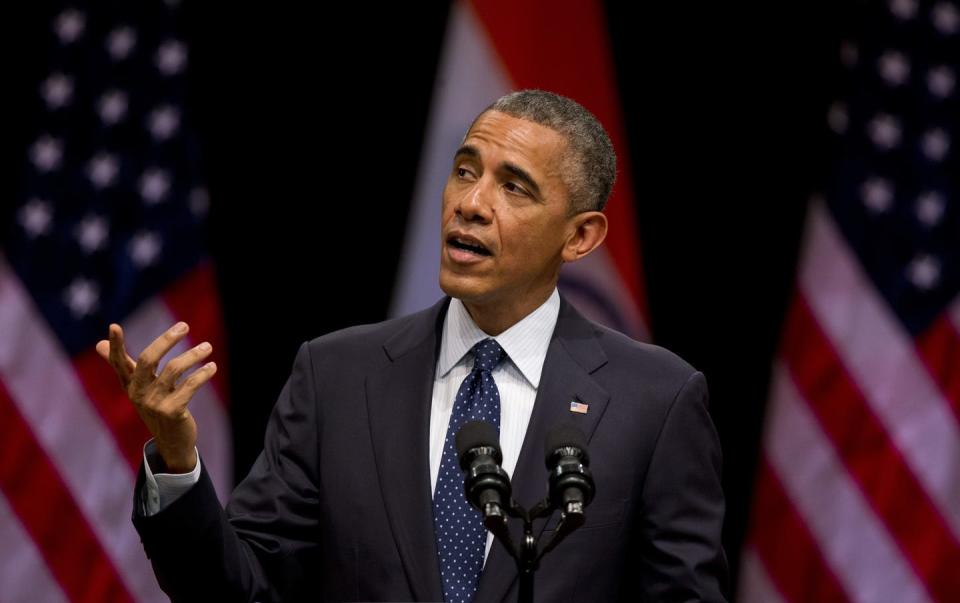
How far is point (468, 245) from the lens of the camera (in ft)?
6.96

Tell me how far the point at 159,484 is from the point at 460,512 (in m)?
0.51

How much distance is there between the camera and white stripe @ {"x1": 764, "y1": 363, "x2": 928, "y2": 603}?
3.51 metres

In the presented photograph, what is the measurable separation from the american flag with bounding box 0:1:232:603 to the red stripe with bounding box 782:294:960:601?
1.78m

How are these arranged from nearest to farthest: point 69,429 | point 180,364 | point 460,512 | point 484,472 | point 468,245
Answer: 1. point 484,472
2. point 180,364
3. point 460,512
4. point 468,245
5. point 69,429

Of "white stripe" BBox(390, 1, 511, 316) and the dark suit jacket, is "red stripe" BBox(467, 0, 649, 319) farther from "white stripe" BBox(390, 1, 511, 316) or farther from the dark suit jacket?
the dark suit jacket

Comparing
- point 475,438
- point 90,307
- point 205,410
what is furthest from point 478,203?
point 90,307

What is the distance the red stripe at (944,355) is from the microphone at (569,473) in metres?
2.23

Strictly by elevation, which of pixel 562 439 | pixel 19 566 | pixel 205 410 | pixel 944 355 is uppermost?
pixel 562 439

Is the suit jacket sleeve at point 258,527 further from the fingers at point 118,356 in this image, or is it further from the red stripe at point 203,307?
the red stripe at point 203,307

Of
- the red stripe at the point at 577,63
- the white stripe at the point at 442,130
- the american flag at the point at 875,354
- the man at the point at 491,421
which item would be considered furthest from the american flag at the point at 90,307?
the american flag at the point at 875,354

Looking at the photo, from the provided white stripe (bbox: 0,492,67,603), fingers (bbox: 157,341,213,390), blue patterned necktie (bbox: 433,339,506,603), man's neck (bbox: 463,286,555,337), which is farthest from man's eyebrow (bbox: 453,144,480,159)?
white stripe (bbox: 0,492,67,603)

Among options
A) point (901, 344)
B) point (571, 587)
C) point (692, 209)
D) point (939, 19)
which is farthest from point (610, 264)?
point (571, 587)

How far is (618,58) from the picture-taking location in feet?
11.8

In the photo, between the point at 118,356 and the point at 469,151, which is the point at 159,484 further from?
the point at 469,151
